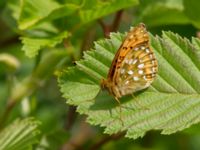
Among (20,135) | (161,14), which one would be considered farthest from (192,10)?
(20,135)

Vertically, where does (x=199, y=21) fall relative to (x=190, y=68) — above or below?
above

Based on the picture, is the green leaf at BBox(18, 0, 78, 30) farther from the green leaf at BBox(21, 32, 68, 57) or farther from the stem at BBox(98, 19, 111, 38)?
the stem at BBox(98, 19, 111, 38)

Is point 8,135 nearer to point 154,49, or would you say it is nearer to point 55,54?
point 55,54

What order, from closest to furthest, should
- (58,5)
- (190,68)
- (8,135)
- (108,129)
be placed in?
(108,129) → (190,68) → (8,135) → (58,5)

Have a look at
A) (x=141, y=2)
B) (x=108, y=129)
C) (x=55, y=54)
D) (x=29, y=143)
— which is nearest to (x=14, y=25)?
(x=55, y=54)

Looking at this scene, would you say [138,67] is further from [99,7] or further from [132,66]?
[99,7]

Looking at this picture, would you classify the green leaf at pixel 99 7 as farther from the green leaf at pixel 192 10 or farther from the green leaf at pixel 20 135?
the green leaf at pixel 20 135
